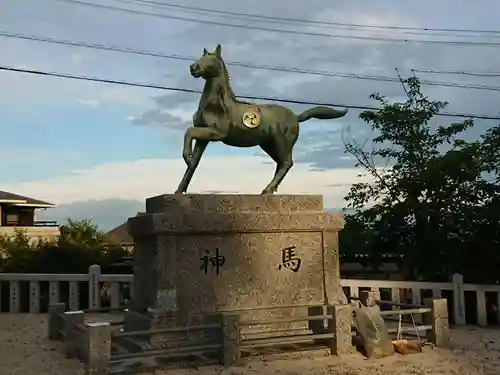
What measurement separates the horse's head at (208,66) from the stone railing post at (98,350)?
10.5ft

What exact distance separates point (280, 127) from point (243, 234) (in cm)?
156

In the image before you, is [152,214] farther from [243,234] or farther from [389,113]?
[389,113]

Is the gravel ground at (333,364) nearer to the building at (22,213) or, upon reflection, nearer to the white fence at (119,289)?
the white fence at (119,289)

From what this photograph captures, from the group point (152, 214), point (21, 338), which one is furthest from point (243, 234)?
point (21, 338)

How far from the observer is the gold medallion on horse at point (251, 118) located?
7.23 meters

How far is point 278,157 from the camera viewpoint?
757 centimetres

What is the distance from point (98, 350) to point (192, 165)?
255 centimetres

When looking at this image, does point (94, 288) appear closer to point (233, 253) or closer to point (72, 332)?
point (72, 332)

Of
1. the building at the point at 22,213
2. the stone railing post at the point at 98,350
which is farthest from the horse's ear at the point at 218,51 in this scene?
the building at the point at 22,213

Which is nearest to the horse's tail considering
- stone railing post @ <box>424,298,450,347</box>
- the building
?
stone railing post @ <box>424,298,450,347</box>

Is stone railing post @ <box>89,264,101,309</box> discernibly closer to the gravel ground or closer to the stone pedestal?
the gravel ground

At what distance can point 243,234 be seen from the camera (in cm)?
681

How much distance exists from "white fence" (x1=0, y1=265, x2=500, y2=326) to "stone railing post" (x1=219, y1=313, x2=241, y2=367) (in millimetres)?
4082

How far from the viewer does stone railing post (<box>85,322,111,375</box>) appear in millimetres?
5316
